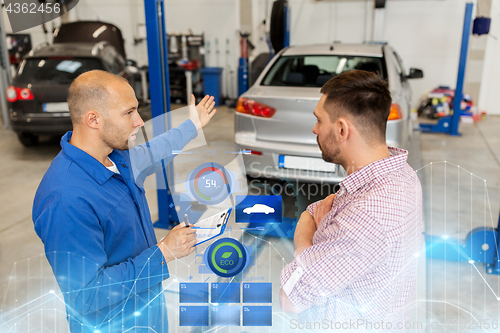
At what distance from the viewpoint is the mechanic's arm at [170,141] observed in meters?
1.50

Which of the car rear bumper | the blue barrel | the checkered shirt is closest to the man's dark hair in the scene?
the checkered shirt

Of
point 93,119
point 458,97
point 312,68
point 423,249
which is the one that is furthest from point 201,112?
point 458,97

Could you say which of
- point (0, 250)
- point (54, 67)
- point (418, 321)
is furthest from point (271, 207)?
point (54, 67)

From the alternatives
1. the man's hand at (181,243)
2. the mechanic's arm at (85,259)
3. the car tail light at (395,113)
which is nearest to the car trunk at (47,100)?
the car tail light at (395,113)

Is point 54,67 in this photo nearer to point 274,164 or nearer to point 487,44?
point 274,164

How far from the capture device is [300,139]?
2.96 m

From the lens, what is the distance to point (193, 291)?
0.99 m

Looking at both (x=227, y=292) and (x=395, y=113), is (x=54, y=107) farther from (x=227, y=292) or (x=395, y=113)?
(x=227, y=292)

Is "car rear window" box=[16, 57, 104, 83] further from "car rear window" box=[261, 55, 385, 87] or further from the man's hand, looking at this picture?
the man's hand

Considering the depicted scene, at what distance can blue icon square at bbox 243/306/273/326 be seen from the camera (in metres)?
1.00

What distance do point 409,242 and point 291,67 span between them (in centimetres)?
331

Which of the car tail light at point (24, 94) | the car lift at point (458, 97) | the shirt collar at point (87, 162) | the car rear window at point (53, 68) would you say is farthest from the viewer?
the car lift at point (458, 97)

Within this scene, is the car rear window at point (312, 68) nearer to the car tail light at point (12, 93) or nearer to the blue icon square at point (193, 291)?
the blue icon square at point (193, 291)

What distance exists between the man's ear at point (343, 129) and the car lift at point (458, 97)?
659 centimetres
